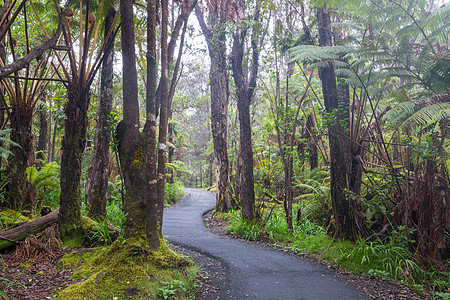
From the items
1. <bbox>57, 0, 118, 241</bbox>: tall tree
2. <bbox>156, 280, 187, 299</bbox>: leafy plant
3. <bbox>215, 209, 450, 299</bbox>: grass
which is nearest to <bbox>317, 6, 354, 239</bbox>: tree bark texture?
<bbox>215, 209, 450, 299</bbox>: grass

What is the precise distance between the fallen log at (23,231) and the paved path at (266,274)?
2723mm

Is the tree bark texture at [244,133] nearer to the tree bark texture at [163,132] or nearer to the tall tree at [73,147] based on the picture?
the tree bark texture at [163,132]

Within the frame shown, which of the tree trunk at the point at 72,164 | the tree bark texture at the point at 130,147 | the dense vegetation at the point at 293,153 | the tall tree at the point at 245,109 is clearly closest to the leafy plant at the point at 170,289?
the dense vegetation at the point at 293,153

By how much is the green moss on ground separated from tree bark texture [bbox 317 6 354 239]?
10.4 ft

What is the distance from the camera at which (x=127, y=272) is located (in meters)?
3.87

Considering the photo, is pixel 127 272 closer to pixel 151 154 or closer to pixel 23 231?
pixel 151 154

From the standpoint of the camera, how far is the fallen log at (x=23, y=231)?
4.94m

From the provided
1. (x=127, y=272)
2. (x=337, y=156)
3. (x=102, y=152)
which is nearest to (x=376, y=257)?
(x=337, y=156)

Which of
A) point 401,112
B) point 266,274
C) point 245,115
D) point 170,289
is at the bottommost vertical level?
point 266,274

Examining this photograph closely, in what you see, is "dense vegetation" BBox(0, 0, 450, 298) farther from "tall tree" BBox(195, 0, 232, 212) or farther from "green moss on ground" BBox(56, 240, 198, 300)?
"tall tree" BBox(195, 0, 232, 212)

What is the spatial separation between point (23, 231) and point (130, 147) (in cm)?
258

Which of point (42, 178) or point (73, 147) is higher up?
point (73, 147)

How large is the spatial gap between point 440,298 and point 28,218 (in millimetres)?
7163

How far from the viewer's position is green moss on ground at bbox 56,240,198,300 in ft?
11.6
